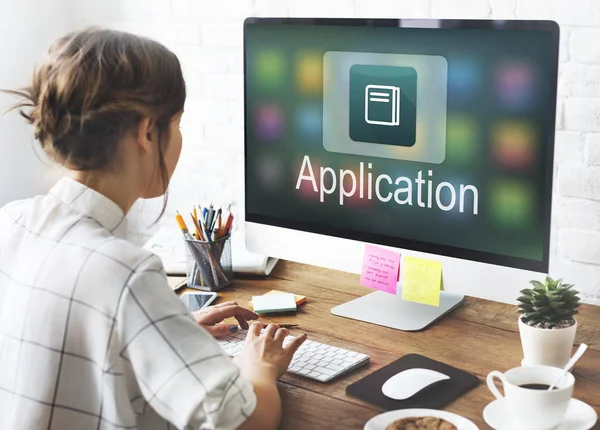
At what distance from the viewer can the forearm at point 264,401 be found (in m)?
1.14

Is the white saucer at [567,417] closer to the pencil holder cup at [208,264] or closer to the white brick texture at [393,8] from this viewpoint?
the pencil holder cup at [208,264]

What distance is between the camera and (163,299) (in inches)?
41.5

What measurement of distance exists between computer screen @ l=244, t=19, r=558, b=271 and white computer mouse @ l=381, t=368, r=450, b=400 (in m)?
0.23

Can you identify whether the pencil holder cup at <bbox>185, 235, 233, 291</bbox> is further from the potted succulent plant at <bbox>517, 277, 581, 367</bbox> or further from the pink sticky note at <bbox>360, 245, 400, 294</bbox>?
the potted succulent plant at <bbox>517, 277, 581, 367</bbox>

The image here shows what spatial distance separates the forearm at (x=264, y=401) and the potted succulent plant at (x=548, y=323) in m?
0.39

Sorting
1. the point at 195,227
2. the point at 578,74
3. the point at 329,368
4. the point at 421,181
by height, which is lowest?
the point at 329,368

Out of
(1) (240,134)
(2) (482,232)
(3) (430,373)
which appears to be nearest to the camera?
(3) (430,373)

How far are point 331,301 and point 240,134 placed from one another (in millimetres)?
728

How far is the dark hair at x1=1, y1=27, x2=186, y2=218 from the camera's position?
1126 mm

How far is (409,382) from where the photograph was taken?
4.19 ft

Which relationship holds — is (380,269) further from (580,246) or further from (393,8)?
(393,8)

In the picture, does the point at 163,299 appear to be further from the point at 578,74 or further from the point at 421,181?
the point at 578,74

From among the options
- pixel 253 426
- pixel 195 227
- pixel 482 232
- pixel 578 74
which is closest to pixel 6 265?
pixel 253 426

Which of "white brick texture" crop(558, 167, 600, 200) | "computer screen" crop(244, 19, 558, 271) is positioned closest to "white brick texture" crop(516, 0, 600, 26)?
"white brick texture" crop(558, 167, 600, 200)
